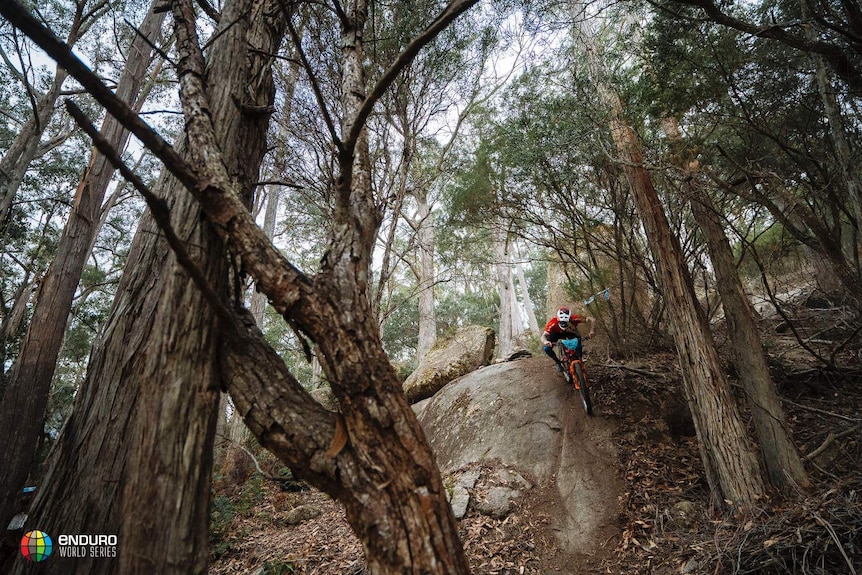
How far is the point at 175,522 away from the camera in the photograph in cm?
126

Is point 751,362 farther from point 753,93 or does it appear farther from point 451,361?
point 451,361

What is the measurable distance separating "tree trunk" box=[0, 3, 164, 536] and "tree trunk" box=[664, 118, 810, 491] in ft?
21.7

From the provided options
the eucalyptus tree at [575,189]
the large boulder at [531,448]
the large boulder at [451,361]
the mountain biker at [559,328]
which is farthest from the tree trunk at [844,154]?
the large boulder at [451,361]

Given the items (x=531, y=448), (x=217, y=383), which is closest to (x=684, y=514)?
(x=531, y=448)

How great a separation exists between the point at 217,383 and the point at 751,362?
536 centimetres

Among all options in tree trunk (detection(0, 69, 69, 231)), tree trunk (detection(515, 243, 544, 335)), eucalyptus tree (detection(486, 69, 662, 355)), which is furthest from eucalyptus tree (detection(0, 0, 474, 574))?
tree trunk (detection(515, 243, 544, 335))

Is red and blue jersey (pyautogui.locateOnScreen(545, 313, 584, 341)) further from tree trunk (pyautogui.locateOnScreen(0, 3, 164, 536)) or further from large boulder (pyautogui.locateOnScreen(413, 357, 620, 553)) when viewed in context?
tree trunk (pyautogui.locateOnScreen(0, 3, 164, 536))

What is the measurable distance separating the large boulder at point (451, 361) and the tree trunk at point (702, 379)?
537cm

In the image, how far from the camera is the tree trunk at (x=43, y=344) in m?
3.78

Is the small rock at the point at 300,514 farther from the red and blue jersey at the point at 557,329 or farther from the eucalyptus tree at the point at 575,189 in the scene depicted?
the eucalyptus tree at the point at 575,189

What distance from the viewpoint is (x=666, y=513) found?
4203mm

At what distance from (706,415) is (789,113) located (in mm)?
4398

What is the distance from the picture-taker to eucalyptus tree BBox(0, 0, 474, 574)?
1.22 m

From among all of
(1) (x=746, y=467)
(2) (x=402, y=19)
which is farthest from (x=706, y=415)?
(2) (x=402, y=19)
